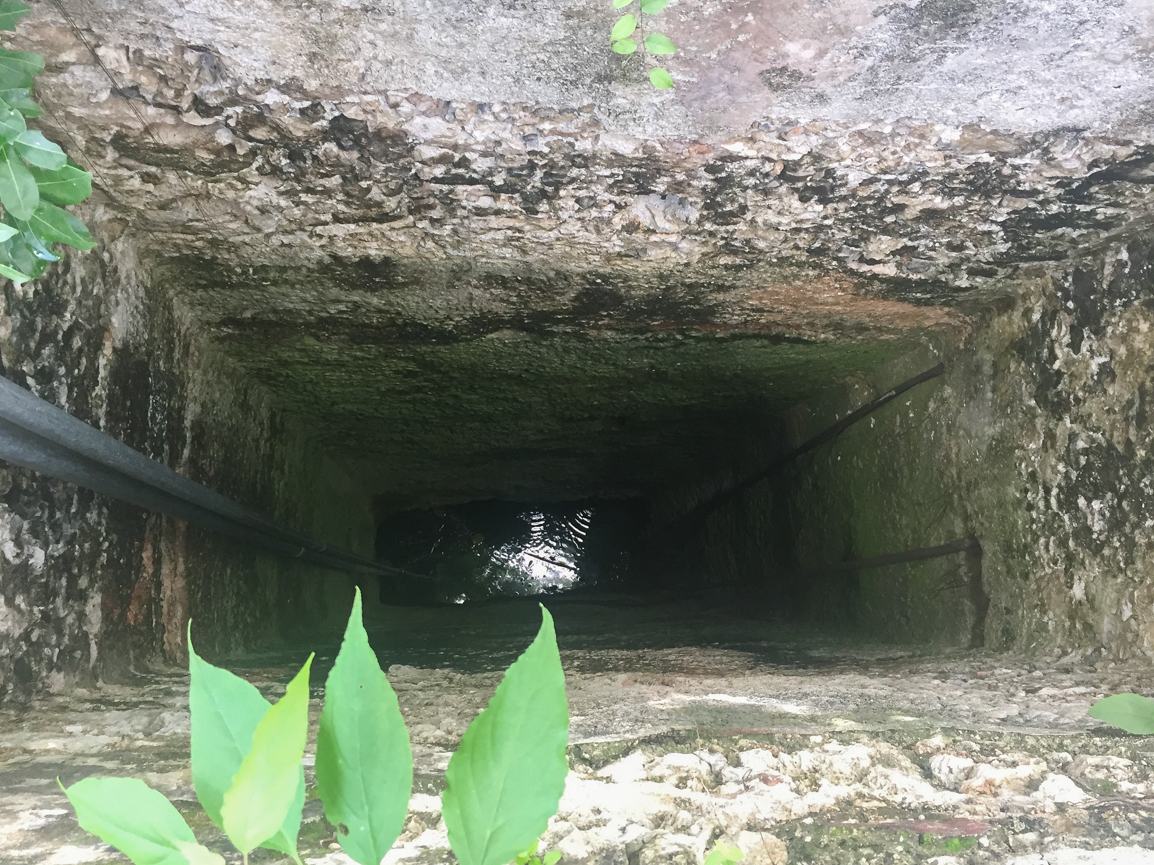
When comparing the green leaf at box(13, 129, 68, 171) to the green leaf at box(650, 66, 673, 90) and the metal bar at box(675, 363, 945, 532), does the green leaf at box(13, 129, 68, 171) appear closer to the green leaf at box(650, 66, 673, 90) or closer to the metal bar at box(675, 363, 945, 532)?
the green leaf at box(650, 66, 673, 90)

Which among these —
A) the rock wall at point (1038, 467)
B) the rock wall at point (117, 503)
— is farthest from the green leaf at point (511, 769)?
the rock wall at point (1038, 467)

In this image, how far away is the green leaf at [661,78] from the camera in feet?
3.32

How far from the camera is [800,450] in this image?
288 centimetres

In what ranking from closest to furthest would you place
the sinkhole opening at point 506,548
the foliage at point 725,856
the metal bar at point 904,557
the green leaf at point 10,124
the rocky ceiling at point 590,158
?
the foliage at point 725,856, the green leaf at point 10,124, the rocky ceiling at point 590,158, the metal bar at point 904,557, the sinkhole opening at point 506,548

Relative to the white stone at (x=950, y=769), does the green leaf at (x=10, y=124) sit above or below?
above

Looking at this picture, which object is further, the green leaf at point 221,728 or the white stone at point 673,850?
the white stone at point 673,850

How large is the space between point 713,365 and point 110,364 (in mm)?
1591

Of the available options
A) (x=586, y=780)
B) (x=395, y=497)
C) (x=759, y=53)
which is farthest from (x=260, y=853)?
(x=395, y=497)

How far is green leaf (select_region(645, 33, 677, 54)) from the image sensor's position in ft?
3.14

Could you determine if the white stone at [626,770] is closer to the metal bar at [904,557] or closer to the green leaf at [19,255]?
the green leaf at [19,255]

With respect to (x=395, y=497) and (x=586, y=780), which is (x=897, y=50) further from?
(x=395, y=497)

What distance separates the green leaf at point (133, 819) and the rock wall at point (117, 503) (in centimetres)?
108

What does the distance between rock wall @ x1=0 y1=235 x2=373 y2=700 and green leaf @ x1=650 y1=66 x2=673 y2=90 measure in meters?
1.06

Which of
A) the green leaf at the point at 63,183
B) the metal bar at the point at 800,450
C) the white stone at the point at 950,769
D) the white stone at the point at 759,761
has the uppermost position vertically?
the green leaf at the point at 63,183
